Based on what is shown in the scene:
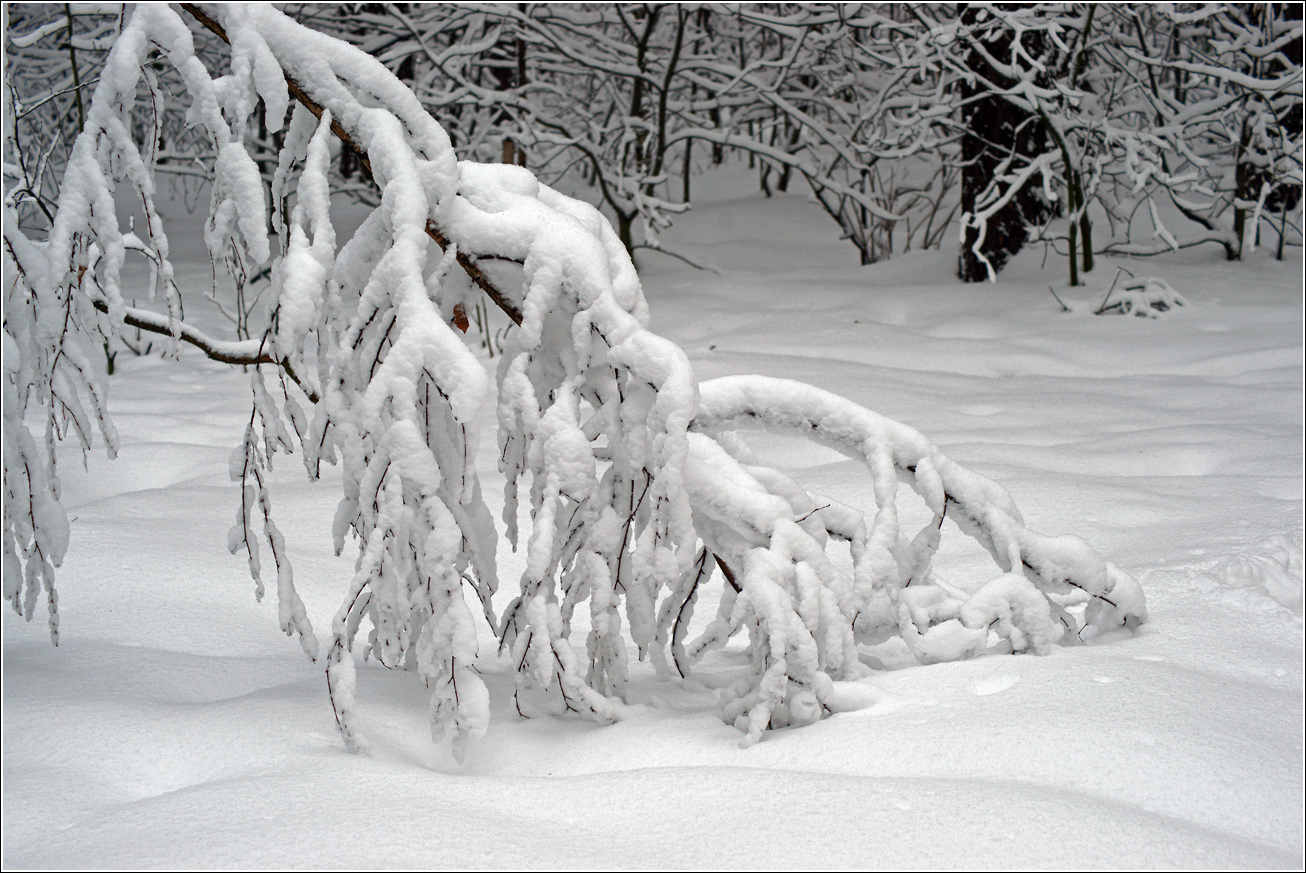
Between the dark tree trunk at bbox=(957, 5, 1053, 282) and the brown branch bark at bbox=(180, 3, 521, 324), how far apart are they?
4872mm

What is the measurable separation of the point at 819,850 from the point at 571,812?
31 cm

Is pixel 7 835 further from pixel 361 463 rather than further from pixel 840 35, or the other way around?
pixel 840 35

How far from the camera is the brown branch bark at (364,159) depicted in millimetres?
1510

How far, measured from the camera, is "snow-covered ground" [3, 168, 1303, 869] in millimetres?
1109

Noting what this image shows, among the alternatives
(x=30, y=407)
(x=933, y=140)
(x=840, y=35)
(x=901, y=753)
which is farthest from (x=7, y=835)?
(x=840, y=35)

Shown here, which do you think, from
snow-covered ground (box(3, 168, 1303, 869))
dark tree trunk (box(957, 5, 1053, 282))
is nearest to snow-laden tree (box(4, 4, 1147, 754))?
snow-covered ground (box(3, 168, 1303, 869))

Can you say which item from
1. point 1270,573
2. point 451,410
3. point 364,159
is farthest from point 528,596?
point 1270,573

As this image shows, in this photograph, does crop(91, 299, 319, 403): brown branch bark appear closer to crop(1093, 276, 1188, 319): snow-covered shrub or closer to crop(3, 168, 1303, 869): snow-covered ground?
crop(3, 168, 1303, 869): snow-covered ground

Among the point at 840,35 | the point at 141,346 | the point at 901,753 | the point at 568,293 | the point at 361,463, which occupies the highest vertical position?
the point at 840,35

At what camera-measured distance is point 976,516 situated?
72.2 inches

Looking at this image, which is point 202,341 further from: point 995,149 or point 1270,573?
point 995,149

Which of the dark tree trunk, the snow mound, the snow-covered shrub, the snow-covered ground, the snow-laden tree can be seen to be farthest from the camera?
the dark tree trunk

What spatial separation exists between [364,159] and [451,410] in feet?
1.43

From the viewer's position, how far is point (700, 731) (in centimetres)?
155
